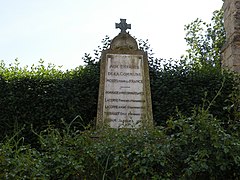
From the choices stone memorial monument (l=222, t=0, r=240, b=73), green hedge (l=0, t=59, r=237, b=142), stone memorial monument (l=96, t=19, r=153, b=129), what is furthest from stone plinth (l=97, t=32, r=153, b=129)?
stone memorial monument (l=222, t=0, r=240, b=73)

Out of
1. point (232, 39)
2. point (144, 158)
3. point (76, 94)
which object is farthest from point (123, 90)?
point (232, 39)

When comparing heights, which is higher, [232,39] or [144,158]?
[232,39]

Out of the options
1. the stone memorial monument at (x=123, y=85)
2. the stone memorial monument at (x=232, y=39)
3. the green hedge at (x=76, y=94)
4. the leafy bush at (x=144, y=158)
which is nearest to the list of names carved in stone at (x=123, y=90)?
the stone memorial monument at (x=123, y=85)

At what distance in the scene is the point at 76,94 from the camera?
24.9 ft

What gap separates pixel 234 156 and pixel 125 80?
3.79 metres

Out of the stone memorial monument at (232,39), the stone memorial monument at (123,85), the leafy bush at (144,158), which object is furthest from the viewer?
the stone memorial monument at (232,39)

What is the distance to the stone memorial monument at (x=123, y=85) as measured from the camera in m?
6.52

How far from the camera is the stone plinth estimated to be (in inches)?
257

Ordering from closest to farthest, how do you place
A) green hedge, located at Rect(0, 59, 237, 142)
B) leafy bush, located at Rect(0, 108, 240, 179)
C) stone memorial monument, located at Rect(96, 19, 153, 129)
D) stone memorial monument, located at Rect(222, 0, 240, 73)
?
leafy bush, located at Rect(0, 108, 240, 179) < stone memorial monument, located at Rect(96, 19, 153, 129) < green hedge, located at Rect(0, 59, 237, 142) < stone memorial monument, located at Rect(222, 0, 240, 73)

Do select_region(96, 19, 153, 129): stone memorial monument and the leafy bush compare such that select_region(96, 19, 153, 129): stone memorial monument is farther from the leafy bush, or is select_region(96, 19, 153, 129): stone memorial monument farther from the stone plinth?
the leafy bush

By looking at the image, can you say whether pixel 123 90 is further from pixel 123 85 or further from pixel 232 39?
pixel 232 39

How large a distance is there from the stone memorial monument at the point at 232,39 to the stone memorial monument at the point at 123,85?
2.88m

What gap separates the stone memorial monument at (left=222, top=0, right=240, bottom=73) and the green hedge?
0.87 m

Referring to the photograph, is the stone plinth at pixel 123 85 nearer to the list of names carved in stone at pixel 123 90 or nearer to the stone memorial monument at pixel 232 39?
the list of names carved in stone at pixel 123 90
